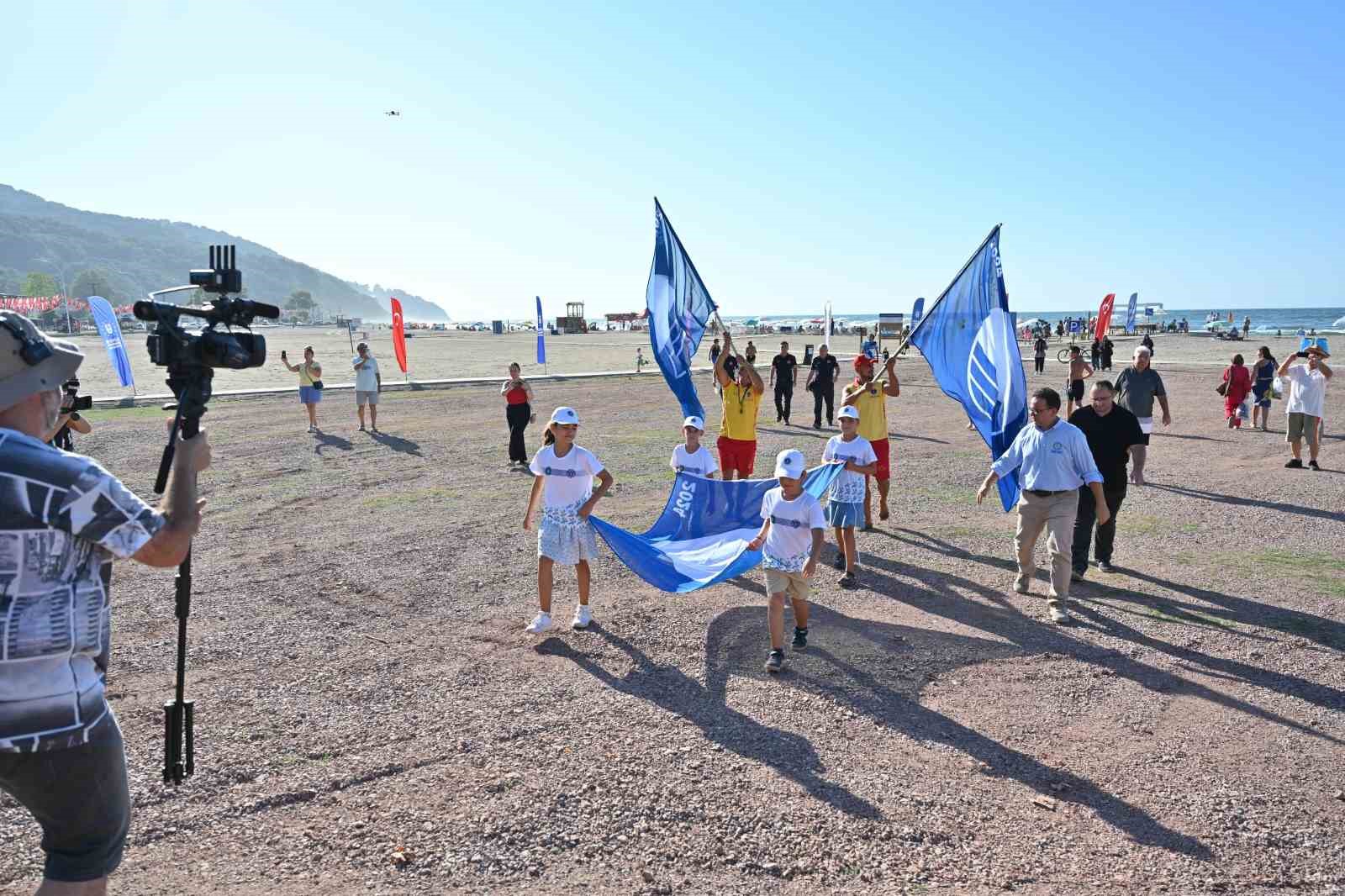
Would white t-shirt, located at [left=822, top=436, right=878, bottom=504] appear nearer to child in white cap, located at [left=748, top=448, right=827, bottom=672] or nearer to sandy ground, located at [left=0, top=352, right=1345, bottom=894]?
sandy ground, located at [left=0, top=352, right=1345, bottom=894]

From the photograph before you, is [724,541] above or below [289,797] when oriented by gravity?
above

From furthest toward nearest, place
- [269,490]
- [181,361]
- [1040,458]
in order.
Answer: [269,490]
[1040,458]
[181,361]

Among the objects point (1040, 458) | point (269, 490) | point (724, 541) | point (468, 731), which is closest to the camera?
point (468, 731)

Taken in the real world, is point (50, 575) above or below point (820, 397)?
below

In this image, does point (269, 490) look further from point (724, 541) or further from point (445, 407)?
point (445, 407)

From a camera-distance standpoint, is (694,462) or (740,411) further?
(740,411)

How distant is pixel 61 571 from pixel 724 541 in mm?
6233

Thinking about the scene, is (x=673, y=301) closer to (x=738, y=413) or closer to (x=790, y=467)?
(x=738, y=413)

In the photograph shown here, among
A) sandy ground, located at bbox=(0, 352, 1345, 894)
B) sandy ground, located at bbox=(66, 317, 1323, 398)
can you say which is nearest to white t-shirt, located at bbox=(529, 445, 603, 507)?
sandy ground, located at bbox=(0, 352, 1345, 894)

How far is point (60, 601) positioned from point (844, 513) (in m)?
7.00

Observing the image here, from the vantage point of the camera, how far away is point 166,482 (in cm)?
294

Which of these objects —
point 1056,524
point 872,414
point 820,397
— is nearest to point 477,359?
point 820,397

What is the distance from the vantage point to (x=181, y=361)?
10.5 ft

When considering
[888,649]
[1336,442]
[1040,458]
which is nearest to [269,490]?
[888,649]
